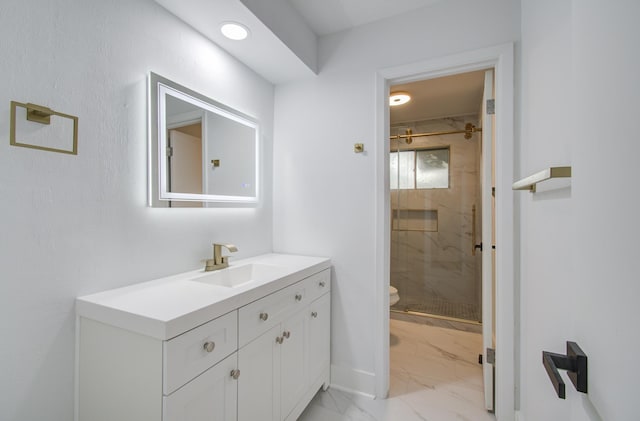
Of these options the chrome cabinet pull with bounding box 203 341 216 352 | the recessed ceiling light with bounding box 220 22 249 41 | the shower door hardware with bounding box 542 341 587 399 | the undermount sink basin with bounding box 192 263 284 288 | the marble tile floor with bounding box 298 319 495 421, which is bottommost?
the marble tile floor with bounding box 298 319 495 421

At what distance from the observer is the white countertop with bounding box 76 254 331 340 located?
0.90 m

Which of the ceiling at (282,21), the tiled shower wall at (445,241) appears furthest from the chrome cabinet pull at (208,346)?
the tiled shower wall at (445,241)

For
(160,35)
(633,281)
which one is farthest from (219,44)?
(633,281)

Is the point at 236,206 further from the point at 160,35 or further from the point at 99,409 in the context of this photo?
the point at 99,409

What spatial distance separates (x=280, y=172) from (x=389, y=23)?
1.25m

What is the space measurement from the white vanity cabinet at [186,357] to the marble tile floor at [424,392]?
1.51ft

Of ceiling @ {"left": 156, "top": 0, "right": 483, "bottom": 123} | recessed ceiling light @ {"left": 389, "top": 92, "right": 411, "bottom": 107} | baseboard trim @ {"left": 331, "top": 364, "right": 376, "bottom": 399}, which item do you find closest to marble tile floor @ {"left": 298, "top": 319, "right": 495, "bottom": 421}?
baseboard trim @ {"left": 331, "top": 364, "right": 376, "bottom": 399}

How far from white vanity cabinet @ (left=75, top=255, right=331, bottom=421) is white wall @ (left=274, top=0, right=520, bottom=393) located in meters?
0.60

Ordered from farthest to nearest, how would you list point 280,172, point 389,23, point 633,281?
point 280,172 → point 389,23 → point 633,281

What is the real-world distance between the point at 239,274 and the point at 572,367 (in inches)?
59.4

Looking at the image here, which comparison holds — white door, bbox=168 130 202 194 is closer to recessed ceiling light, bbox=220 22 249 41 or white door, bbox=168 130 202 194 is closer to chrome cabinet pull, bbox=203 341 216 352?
recessed ceiling light, bbox=220 22 249 41

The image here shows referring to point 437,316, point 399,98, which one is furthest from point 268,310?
point 437,316

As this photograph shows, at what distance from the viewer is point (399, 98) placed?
113 inches

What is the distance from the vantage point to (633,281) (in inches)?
15.4
